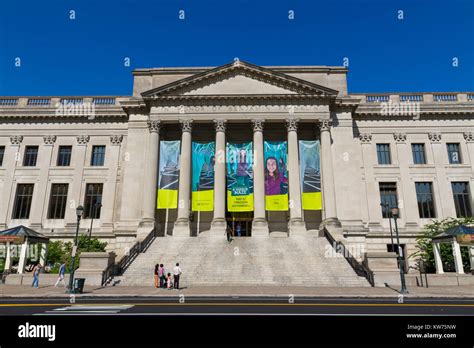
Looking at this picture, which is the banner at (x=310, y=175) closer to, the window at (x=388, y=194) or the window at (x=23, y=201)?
the window at (x=388, y=194)

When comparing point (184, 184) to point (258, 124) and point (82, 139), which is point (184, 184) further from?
point (82, 139)

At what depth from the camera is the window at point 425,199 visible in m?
37.6

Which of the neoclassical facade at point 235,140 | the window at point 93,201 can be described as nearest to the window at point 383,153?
the neoclassical facade at point 235,140

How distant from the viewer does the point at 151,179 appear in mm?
35406

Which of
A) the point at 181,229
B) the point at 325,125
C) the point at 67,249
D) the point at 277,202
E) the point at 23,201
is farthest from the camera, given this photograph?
the point at 23,201

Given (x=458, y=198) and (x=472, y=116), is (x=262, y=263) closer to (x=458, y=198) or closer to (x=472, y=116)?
(x=458, y=198)

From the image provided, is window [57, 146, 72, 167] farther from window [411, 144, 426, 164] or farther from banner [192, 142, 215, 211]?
window [411, 144, 426, 164]

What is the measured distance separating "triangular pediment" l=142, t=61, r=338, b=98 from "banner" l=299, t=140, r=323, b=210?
606cm

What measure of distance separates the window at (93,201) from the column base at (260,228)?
17.9m

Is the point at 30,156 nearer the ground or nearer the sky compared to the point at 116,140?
nearer the ground

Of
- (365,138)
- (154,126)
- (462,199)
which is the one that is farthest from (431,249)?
(154,126)

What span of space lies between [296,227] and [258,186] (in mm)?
5441

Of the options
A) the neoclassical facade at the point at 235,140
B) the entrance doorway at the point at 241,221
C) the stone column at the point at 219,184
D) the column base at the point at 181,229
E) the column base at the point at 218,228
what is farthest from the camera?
the entrance doorway at the point at 241,221

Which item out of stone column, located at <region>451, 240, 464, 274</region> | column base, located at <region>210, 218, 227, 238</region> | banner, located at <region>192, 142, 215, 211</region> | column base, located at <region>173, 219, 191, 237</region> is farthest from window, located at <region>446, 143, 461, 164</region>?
column base, located at <region>173, 219, 191, 237</region>
